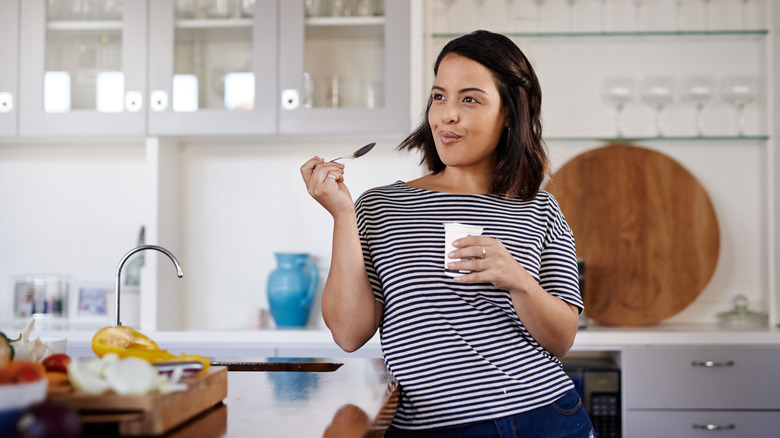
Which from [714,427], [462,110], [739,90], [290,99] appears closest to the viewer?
[462,110]

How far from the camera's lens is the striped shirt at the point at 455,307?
48.4 inches

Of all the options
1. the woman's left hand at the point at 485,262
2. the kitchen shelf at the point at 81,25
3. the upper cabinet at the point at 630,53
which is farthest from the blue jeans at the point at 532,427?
the kitchen shelf at the point at 81,25

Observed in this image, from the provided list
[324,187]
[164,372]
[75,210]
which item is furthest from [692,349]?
[75,210]

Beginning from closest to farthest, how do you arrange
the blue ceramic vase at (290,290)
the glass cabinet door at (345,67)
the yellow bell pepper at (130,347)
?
the yellow bell pepper at (130,347), the glass cabinet door at (345,67), the blue ceramic vase at (290,290)

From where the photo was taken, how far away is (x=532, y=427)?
1.22m

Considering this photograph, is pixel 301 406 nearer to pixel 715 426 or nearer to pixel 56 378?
pixel 56 378

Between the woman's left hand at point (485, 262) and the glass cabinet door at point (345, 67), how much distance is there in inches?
59.3

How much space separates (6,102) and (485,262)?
2208mm

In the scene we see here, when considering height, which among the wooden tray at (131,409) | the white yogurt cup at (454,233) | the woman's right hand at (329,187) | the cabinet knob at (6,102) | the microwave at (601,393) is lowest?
the microwave at (601,393)

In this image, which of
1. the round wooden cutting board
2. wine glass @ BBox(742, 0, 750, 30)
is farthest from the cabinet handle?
wine glass @ BBox(742, 0, 750, 30)

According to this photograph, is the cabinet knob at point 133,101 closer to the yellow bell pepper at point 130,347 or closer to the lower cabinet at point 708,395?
the yellow bell pepper at point 130,347

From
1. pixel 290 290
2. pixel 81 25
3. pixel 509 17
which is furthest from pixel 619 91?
pixel 81 25

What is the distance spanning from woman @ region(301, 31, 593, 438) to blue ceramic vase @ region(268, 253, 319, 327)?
55.0 inches

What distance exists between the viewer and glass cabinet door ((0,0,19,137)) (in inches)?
108
